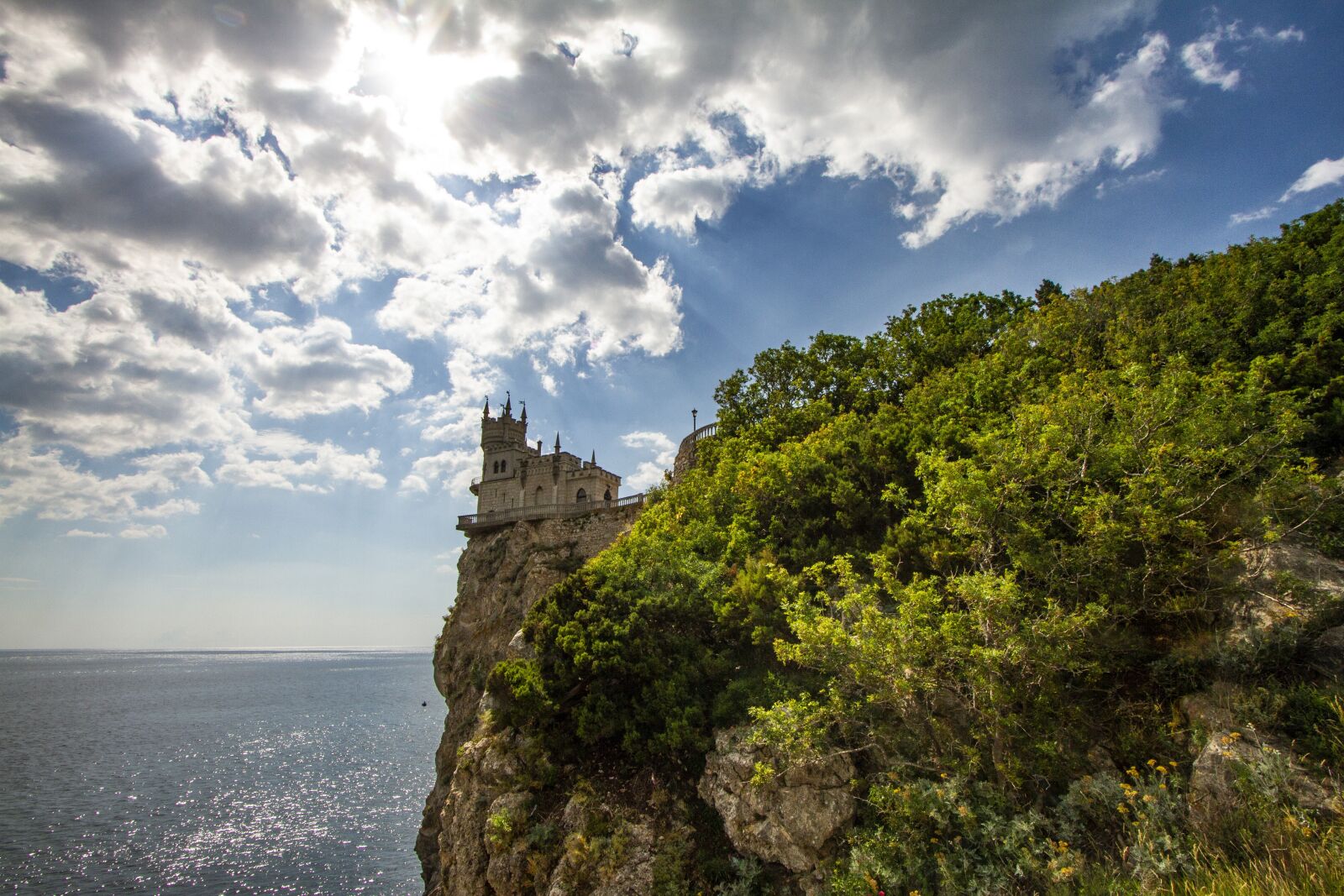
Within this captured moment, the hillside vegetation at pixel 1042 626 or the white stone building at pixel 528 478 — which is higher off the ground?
the white stone building at pixel 528 478

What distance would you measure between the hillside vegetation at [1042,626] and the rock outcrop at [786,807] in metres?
0.33

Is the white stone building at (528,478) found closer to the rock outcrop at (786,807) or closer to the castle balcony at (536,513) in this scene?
the castle balcony at (536,513)

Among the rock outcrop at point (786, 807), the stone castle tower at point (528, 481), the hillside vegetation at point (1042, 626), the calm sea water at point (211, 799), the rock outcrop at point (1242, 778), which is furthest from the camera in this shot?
the stone castle tower at point (528, 481)

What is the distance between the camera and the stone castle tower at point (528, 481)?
43.0m

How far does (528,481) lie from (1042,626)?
39.0 m

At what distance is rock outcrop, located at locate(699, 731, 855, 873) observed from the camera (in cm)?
1061

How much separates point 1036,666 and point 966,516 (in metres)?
2.72

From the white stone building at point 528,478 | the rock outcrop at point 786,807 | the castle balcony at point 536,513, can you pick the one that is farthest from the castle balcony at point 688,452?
the rock outcrop at point 786,807

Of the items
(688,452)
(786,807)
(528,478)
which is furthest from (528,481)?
(786,807)

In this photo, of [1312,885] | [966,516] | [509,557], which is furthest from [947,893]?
[509,557]

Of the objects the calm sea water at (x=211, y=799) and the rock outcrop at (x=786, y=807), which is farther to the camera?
the calm sea water at (x=211, y=799)

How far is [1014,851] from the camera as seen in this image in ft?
28.0

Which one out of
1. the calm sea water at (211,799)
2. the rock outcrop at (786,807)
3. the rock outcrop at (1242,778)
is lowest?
the calm sea water at (211,799)

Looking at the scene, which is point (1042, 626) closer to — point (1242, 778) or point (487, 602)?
point (1242, 778)
